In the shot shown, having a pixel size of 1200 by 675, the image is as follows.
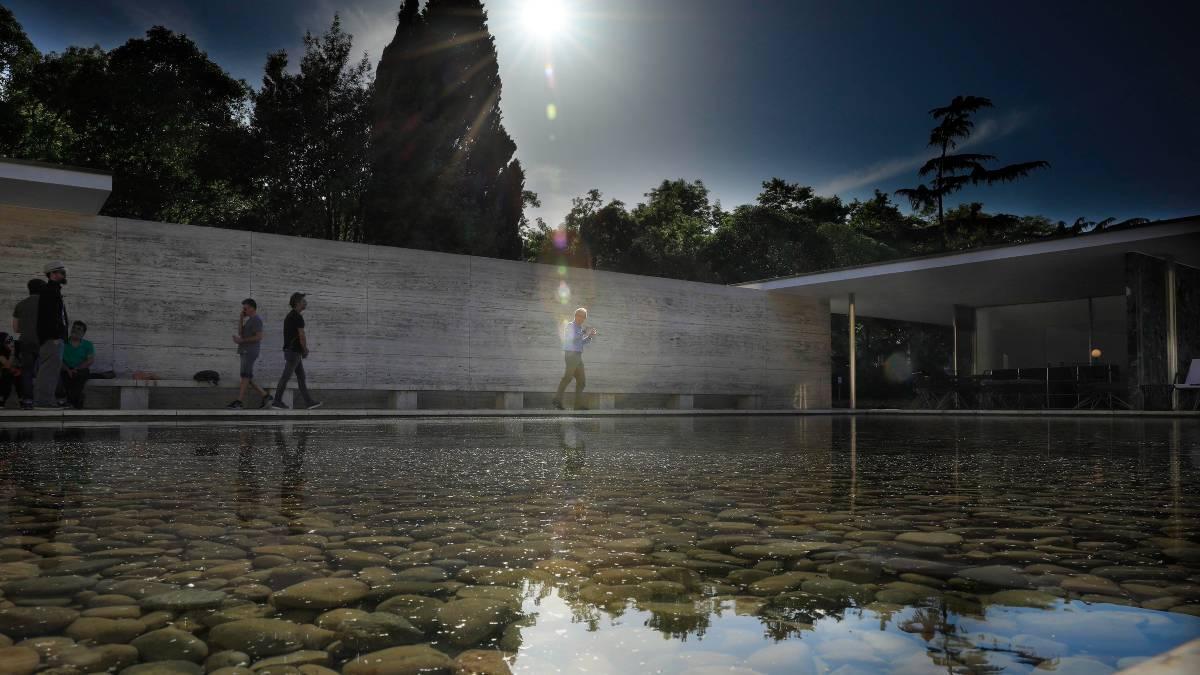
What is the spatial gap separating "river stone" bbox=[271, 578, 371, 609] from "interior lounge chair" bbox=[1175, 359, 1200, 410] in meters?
19.3

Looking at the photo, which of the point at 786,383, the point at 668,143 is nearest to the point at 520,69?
the point at 668,143

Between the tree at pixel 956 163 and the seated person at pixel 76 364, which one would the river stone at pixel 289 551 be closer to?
the seated person at pixel 76 364

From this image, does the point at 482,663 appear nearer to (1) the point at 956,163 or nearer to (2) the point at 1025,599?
(2) the point at 1025,599

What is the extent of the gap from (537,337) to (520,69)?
61.7 ft

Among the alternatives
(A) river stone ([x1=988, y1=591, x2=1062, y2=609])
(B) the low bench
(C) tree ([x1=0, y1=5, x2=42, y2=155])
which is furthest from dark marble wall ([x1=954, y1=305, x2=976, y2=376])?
(C) tree ([x1=0, y1=5, x2=42, y2=155])

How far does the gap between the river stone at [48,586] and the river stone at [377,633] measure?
0.62m

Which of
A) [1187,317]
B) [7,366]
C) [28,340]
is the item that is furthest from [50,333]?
[1187,317]

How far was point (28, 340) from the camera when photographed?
10891 mm

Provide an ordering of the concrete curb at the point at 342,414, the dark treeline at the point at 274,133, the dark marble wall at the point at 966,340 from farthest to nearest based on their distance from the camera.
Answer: the dark treeline at the point at 274,133 → the dark marble wall at the point at 966,340 → the concrete curb at the point at 342,414

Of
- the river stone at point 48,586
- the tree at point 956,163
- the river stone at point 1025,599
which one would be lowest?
the river stone at point 48,586

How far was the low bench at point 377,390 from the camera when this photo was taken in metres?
12.7

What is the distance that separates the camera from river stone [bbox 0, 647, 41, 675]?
1029 mm

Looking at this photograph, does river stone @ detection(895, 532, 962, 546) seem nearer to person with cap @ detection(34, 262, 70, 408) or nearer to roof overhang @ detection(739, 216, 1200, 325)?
person with cap @ detection(34, 262, 70, 408)

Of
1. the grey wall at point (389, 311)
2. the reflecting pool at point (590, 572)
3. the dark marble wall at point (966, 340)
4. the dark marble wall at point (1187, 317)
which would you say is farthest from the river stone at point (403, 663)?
the dark marble wall at point (966, 340)
